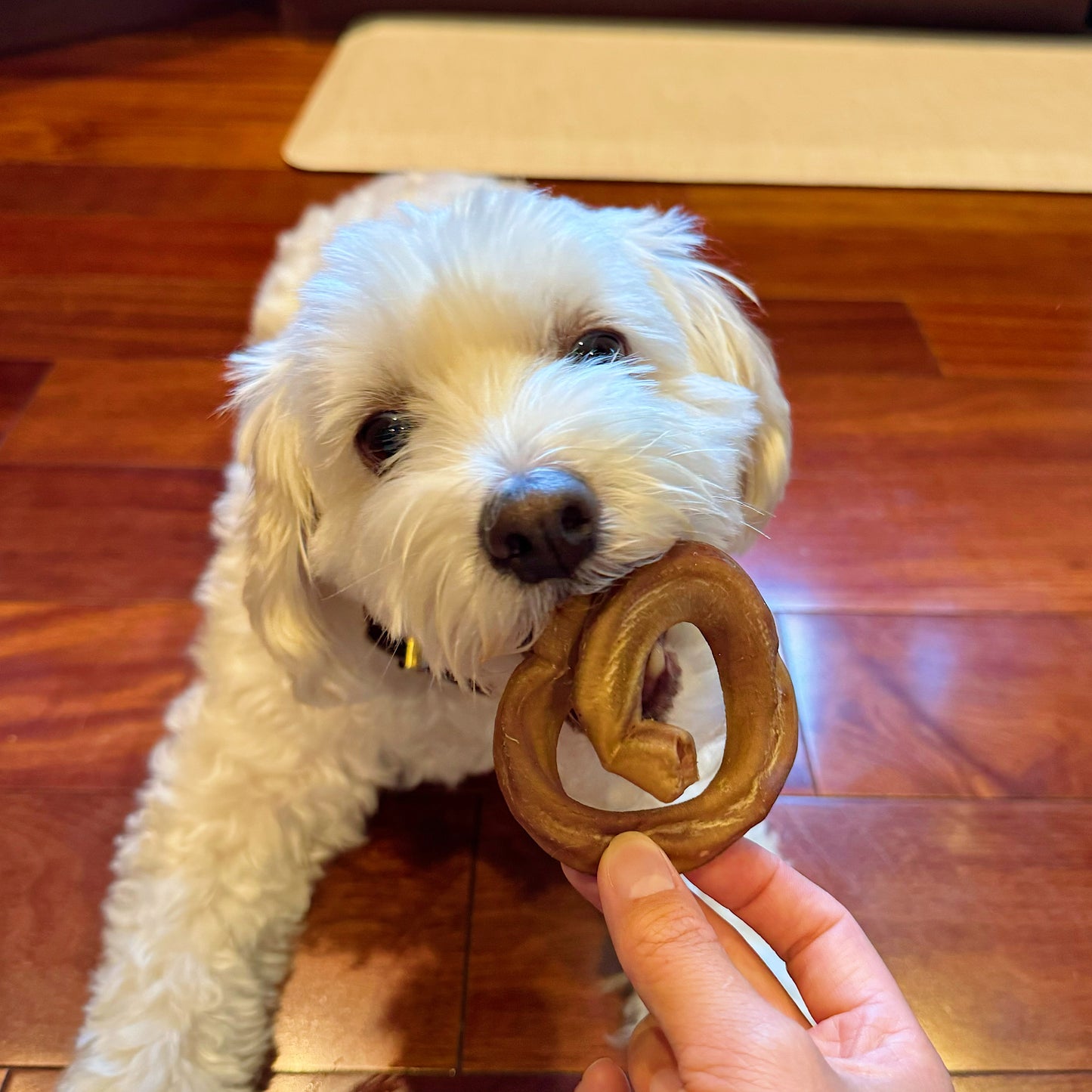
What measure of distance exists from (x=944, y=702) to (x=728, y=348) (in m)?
0.64

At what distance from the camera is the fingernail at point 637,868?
613 millimetres

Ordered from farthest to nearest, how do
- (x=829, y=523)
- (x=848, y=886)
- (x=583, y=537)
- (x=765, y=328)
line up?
1. (x=765, y=328)
2. (x=829, y=523)
3. (x=848, y=886)
4. (x=583, y=537)

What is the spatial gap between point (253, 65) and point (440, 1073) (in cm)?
295

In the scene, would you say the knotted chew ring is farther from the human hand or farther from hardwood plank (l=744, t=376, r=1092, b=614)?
hardwood plank (l=744, t=376, r=1092, b=614)

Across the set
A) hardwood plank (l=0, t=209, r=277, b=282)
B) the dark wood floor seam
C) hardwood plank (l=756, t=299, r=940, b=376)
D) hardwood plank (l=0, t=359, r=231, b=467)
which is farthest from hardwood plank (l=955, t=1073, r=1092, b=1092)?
hardwood plank (l=0, t=209, r=277, b=282)

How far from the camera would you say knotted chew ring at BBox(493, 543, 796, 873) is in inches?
25.4

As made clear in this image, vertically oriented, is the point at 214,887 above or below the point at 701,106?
below

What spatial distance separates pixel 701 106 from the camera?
8.44 ft

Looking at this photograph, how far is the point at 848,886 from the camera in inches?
42.6

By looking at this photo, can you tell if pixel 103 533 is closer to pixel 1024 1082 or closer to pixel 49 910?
pixel 49 910

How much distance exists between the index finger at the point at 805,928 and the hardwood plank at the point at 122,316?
4.79 ft

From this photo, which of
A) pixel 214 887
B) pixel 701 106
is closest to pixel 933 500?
pixel 214 887

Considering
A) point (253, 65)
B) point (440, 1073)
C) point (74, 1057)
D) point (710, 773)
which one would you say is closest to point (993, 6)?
point (253, 65)

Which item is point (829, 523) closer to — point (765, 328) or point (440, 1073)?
point (765, 328)
